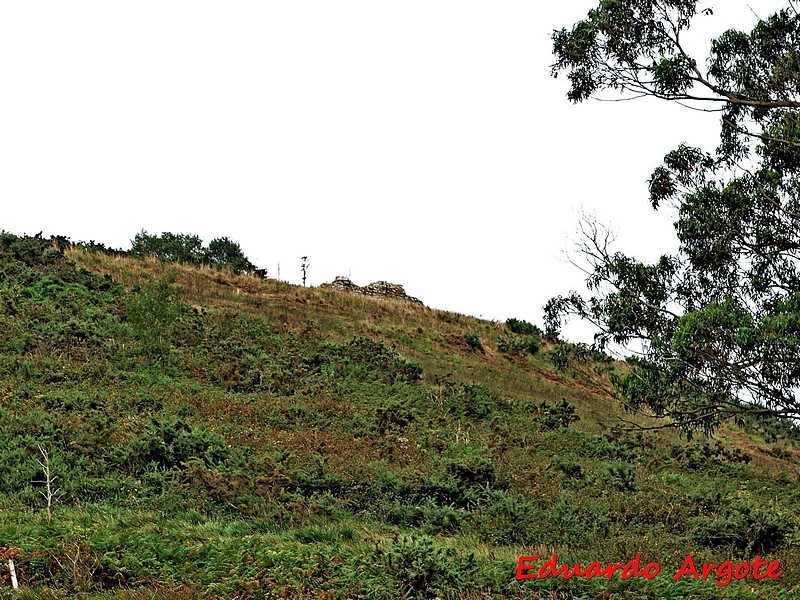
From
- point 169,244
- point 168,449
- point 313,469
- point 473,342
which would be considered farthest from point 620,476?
point 169,244

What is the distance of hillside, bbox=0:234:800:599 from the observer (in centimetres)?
816

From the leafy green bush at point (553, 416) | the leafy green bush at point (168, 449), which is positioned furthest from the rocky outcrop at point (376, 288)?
the leafy green bush at point (168, 449)

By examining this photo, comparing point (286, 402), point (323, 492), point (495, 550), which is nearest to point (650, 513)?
point (495, 550)

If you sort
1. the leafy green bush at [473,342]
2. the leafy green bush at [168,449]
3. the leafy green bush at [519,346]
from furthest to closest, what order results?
the leafy green bush at [519,346] < the leafy green bush at [473,342] < the leafy green bush at [168,449]

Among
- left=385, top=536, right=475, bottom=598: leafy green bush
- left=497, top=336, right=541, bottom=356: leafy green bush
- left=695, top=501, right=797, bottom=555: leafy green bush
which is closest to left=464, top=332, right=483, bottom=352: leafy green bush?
left=497, top=336, right=541, bottom=356: leafy green bush

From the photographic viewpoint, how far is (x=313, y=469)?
13492 mm

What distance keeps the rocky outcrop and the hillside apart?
44.2 feet

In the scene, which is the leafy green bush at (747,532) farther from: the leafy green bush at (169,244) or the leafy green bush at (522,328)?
the leafy green bush at (169,244)

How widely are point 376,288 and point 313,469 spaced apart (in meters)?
30.4

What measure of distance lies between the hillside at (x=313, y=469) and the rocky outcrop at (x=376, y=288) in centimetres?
1347

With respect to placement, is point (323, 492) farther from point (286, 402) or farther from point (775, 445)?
point (775, 445)

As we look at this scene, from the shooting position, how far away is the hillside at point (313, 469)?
8.16 metres

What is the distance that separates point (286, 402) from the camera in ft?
61.6

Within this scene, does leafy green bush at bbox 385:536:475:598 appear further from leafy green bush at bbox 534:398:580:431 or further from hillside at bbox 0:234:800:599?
leafy green bush at bbox 534:398:580:431
